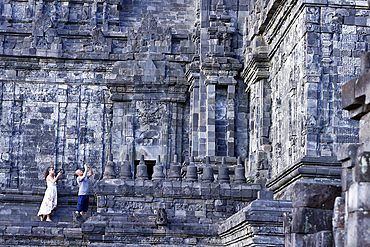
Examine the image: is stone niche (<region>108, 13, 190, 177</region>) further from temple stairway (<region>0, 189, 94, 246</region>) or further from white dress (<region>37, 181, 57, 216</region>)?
white dress (<region>37, 181, 57, 216</region>)

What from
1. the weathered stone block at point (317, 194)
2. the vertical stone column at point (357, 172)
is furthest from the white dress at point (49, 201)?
the vertical stone column at point (357, 172)

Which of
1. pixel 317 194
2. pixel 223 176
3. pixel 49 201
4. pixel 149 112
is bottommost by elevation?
pixel 49 201

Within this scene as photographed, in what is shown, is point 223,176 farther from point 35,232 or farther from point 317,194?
point 317,194

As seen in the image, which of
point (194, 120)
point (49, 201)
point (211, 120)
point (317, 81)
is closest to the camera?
point (317, 81)

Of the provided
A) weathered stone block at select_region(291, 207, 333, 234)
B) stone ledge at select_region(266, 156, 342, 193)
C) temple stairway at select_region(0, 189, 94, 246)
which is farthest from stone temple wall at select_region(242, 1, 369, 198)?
weathered stone block at select_region(291, 207, 333, 234)

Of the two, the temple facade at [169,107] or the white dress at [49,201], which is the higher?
the temple facade at [169,107]

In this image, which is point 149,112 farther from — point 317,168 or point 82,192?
point 317,168

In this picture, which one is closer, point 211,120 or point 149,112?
point 211,120

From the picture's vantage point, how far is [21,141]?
2947 centimetres

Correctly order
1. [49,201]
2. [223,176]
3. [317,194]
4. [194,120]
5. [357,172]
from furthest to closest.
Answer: [194,120] < [49,201] < [223,176] < [317,194] < [357,172]

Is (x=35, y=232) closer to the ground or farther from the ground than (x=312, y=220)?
closer to the ground

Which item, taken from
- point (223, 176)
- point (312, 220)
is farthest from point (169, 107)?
point (312, 220)

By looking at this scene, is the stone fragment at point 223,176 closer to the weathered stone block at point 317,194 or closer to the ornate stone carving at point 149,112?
the ornate stone carving at point 149,112

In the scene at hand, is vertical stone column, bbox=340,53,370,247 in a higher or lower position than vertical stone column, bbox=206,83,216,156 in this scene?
lower
